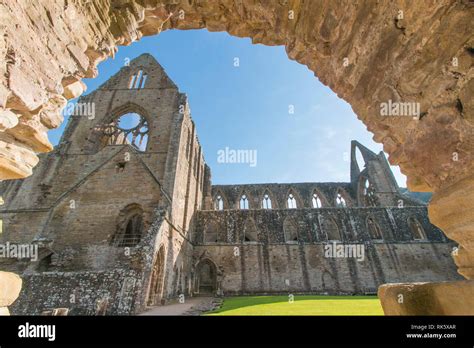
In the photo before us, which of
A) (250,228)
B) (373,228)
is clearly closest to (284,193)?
(250,228)

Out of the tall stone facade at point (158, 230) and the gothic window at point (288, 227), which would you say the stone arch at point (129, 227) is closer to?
the tall stone facade at point (158, 230)

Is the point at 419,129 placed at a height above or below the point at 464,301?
above

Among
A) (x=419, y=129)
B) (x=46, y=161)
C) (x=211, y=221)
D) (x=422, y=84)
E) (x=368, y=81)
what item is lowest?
(x=419, y=129)

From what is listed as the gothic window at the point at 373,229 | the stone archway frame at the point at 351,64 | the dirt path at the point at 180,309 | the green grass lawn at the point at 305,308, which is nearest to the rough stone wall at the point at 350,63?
the stone archway frame at the point at 351,64

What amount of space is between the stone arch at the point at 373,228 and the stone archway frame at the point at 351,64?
1983 cm

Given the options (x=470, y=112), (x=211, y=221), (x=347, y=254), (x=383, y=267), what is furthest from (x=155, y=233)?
(x=383, y=267)

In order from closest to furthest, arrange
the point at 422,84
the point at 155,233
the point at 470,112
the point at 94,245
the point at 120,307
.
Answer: the point at 470,112 < the point at 422,84 < the point at 120,307 < the point at 155,233 < the point at 94,245

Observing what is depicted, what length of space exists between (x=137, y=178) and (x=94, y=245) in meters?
4.09

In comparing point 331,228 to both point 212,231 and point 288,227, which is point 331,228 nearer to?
point 288,227

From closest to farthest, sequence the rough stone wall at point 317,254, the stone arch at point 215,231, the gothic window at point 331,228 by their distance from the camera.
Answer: the rough stone wall at point 317,254 < the stone arch at point 215,231 < the gothic window at point 331,228

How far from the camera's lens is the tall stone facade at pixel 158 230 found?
32.9 ft

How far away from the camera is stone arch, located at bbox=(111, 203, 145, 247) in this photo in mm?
12008

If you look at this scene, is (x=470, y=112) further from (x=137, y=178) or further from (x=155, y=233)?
(x=137, y=178)

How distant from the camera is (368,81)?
2.08m
